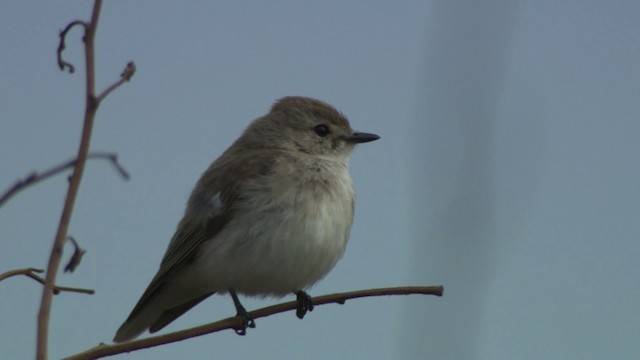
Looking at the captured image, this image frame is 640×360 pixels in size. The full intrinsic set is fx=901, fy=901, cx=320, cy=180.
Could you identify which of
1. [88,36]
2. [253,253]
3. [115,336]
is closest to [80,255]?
[88,36]

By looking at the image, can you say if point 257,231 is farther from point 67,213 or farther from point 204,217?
point 67,213

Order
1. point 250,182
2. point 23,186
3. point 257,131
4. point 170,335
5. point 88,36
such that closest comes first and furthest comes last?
point 23,186 < point 88,36 < point 170,335 < point 250,182 < point 257,131

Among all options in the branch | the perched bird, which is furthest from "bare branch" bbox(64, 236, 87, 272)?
the perched bird

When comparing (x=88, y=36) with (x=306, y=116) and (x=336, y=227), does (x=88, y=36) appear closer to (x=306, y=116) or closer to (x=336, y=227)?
(x=336, y=227)

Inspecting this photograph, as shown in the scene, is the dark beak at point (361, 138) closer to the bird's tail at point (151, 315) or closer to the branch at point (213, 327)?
the bird's tail at point (151, 315)

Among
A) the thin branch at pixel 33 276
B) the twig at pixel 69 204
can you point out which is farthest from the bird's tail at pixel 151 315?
the twig at pixel 69 204

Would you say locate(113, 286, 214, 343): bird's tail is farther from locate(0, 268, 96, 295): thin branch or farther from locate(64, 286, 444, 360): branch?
locate(0, 268, 96, 295): thin branch

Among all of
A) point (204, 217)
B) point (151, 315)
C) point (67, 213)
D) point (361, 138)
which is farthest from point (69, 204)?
point (361, 138)
